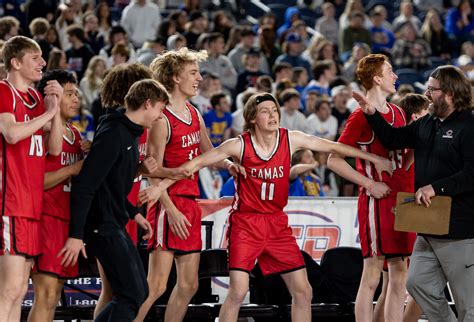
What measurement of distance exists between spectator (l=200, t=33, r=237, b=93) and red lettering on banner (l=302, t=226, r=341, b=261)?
545cm

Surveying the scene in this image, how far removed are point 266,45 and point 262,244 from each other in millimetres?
9363

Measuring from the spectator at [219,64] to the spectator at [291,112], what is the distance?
1698 mm

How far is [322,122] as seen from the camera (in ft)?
48.5

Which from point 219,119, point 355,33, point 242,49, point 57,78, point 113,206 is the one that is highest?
point 355,33

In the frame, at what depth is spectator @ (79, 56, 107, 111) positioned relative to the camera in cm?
1425

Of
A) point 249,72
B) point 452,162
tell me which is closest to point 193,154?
point 452,162

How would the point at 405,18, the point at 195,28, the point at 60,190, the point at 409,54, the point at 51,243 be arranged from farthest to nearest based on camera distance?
the point at 405,18 < the point at 409,54 < the point at 195,28 < the point at 60,190 < the point at 51,243

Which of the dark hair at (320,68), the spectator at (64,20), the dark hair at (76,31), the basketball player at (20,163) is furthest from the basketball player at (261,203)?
the spectator at (64,20)

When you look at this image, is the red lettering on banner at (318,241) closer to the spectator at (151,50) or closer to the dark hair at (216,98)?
the dark hair at (216,98)

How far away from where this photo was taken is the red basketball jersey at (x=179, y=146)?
8.69m

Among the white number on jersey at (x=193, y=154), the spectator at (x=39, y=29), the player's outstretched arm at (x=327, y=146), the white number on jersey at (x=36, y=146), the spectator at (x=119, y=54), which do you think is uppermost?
the spectator at (x=39, y=29)

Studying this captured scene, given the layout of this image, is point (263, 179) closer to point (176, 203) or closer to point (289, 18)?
point (176, 203)

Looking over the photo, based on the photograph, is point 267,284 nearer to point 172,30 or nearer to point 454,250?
point 454,250

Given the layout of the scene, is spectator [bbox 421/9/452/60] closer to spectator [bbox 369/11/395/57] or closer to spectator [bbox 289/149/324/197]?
spectator [bbox 369/11/395/57]
